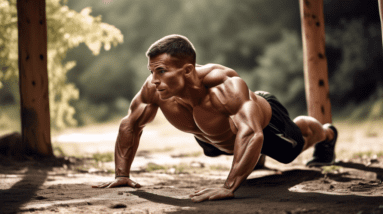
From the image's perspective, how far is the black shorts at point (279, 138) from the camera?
282cm

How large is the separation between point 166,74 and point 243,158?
72 cm

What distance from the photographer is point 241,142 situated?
2121mm

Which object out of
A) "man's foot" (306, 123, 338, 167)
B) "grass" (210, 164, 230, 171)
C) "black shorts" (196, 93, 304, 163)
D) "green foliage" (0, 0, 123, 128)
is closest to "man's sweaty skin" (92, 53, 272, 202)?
"black shorts" (196, 93, 304, 163)

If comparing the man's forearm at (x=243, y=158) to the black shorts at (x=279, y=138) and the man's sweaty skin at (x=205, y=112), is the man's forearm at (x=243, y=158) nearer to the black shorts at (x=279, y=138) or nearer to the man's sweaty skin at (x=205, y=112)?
the man's sweaty skin at (x=205, y=112)

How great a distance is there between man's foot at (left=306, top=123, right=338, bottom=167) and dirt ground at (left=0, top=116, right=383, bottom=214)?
0.13 m

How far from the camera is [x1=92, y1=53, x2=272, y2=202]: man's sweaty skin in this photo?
6.93ft

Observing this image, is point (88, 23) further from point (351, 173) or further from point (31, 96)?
point (351, 173)

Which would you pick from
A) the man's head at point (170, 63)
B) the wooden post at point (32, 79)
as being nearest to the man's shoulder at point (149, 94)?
the man's head at point (170, 63)

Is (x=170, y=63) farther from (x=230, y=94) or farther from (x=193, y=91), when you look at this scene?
(x=230, y=94)

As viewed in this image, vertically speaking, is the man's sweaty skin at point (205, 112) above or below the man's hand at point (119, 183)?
above

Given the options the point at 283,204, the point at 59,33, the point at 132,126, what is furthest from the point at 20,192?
the point at 59,33

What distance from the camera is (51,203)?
2.12 meters

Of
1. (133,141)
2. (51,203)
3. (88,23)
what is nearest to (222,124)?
(133,141)

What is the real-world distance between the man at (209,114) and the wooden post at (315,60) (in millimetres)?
1655
